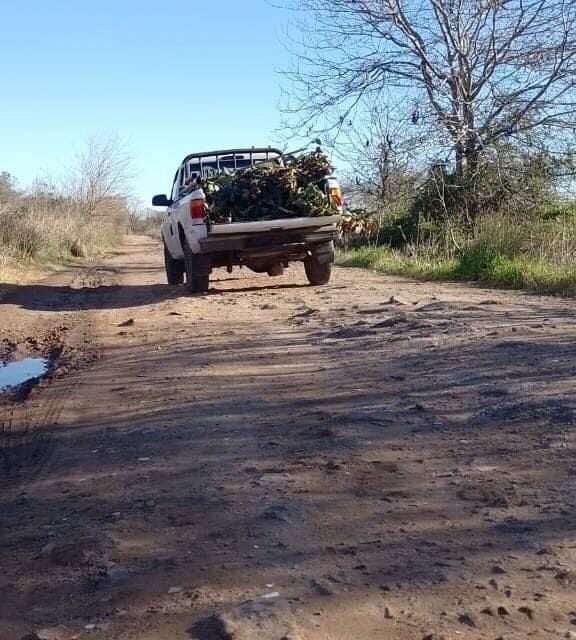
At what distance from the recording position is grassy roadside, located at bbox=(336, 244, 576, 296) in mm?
10898

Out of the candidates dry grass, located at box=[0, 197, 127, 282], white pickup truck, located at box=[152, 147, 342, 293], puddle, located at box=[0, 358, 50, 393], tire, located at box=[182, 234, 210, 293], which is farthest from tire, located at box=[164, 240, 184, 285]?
puddle, located at box=[0, 358, 50, 393]

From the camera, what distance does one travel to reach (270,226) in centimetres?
1122

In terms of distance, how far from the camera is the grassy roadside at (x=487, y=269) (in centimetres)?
1090

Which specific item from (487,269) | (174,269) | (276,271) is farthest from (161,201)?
(487,269)

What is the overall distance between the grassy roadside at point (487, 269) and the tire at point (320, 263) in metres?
2.31

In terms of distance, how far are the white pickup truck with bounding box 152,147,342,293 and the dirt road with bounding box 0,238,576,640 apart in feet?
12.4

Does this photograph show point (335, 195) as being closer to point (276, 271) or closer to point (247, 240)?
point (247, 240)

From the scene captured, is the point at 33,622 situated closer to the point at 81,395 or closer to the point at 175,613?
the point at 175,613

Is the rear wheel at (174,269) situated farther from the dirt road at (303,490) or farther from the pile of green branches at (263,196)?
the dirt road at (303,490)

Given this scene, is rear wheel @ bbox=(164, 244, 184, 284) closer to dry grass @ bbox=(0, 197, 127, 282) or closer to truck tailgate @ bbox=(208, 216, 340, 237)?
truck tailgate @ bbox=(208, 216, 340, 237)

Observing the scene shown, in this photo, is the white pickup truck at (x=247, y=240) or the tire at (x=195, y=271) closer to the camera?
the white pickup truck at (x=247, y=240)

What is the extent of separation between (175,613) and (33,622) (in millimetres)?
453

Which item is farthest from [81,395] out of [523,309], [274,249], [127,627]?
[274,249]

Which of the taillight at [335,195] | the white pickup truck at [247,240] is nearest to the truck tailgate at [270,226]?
the white pickup truck at [247,240]
